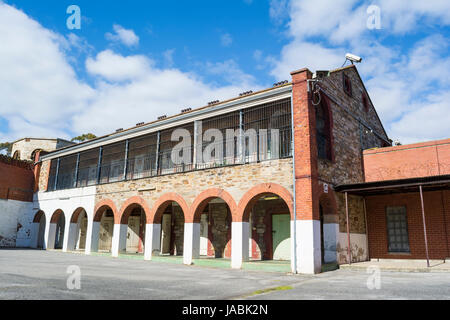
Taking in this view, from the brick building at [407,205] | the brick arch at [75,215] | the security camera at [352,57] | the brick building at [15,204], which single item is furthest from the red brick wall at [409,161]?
the brick building at [15,204]

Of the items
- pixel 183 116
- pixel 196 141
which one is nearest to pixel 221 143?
pixel 196 141

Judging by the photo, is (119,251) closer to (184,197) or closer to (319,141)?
(184,197)

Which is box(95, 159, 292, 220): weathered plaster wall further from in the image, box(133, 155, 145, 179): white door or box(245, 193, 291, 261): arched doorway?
box(245, 193, 291, 261): arched doorway

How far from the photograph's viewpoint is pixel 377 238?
13.7 metres

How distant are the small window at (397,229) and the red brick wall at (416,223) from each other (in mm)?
188

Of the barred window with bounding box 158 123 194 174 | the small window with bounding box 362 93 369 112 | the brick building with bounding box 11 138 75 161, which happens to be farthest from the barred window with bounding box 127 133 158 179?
the brick building with bounding box 11 138 75 161

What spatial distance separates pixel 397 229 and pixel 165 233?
1083 centimetres

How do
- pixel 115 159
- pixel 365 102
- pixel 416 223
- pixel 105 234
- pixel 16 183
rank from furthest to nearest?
pixel 16 183 → pixel 105 234 → pixel 115 159 → pixel 365 102 → pixel 416 223

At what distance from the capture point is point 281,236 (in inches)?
554

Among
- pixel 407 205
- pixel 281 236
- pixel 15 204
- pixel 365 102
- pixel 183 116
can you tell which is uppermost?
pixel 365 102

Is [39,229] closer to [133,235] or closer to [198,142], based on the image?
[133,235]

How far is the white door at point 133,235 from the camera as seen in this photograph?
19.0 m

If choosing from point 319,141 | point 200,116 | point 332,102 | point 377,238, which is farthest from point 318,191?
point 200,116
